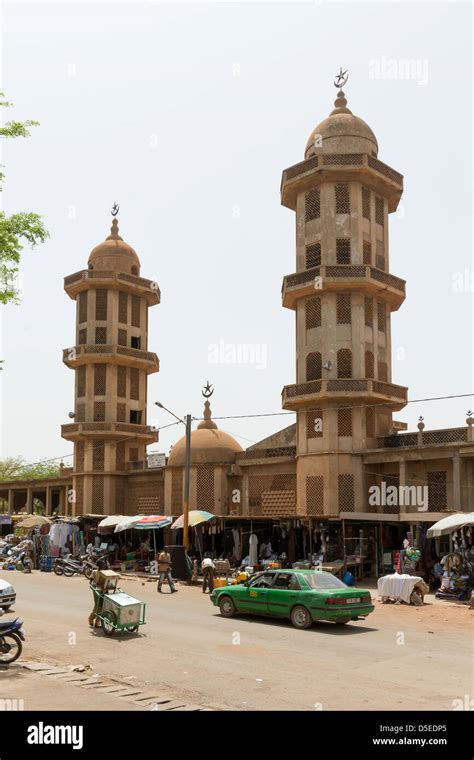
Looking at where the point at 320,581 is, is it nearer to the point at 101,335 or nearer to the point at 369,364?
the point at 369,364

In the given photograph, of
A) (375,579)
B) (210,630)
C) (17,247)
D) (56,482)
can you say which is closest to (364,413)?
(375,579)

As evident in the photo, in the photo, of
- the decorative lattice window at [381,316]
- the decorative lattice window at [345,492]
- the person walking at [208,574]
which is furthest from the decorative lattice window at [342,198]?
the person walking at [208,574]

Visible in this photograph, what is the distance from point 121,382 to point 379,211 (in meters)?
21.3

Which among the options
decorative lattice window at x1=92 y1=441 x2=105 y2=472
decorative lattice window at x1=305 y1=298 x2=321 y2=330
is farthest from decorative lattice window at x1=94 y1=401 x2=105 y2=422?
decorative lattice window at x1=305 y1=298 x2=321 y2=330

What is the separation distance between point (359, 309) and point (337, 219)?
15.1 feet

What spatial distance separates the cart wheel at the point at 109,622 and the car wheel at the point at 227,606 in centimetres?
360

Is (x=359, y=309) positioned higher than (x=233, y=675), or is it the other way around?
(x=359, y=309)

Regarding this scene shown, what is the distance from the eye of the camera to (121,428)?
46.8m

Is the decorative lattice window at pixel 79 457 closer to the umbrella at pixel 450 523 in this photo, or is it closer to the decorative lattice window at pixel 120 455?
the decorative lattice window at pixel 120 455

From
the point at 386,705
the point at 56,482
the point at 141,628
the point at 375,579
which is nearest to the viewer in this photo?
the point at 386,705

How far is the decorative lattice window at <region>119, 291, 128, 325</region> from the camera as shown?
48.6 m

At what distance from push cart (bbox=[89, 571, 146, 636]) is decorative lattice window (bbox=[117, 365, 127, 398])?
3194 centimetres

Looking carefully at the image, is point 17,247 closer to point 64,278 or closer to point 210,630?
point 210,630

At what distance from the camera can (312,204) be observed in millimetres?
35281
